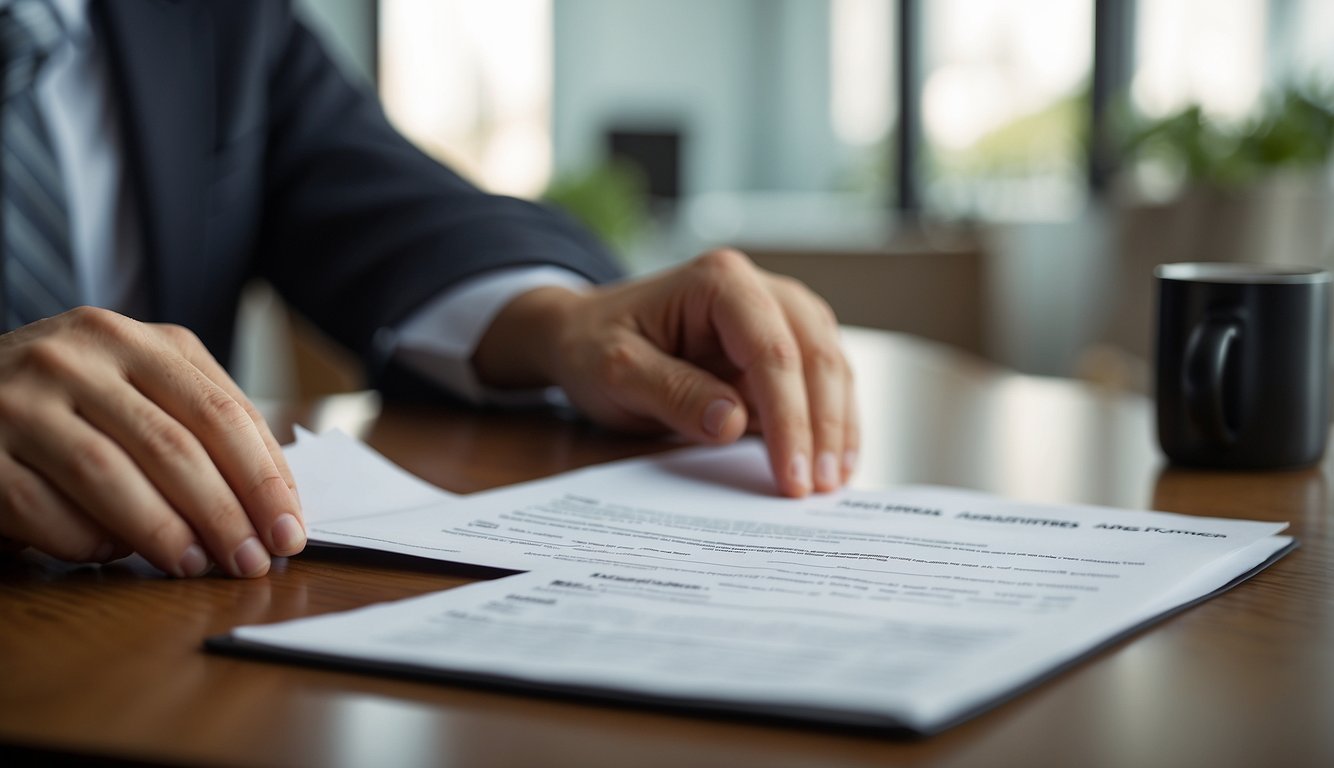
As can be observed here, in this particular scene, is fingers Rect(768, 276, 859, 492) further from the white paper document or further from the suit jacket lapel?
the suit jacket lapel

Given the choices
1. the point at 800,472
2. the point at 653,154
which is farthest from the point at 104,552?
the point at 653,154

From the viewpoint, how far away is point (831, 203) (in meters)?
5.97

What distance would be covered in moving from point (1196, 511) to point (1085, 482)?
0.27ft

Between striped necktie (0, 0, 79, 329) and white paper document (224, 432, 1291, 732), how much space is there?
1.82 ft

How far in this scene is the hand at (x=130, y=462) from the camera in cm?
43

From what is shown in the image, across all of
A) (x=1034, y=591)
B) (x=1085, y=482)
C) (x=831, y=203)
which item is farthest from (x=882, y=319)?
(x=1034, y=591)

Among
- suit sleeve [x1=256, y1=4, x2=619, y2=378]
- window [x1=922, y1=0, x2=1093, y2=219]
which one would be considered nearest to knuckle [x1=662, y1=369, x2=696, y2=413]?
suit sleeve [x1=256, y1=4, x2=619, y2=378]

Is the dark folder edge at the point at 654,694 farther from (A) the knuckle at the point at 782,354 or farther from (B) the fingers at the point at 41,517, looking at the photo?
(A) the knuckle at the point at 782,354

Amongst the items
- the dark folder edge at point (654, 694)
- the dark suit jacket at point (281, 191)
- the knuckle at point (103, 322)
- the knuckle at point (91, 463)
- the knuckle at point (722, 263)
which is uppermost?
the dark suit jacket at point (281, 191)

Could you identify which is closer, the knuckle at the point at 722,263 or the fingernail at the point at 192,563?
the fingernail at the point at 192,563

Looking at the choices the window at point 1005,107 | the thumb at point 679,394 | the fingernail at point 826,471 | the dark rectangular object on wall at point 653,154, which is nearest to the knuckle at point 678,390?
the thumb at point 679,394

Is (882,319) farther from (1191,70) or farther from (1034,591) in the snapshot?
(1034,591)

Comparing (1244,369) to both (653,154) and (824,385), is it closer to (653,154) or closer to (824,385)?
(824,385)

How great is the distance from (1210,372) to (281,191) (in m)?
0.75
